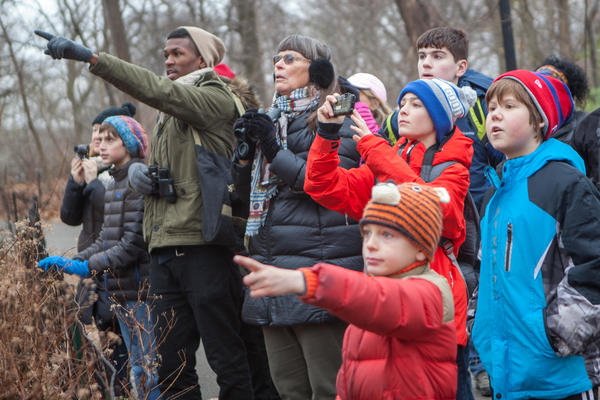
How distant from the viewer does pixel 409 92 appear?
2957 mm

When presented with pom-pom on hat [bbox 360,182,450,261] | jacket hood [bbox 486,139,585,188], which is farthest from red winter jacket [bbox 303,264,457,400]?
jacket hood [bbox 486,139,585,188]

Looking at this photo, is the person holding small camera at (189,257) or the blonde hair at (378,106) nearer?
the person holding small camera at (189,257)

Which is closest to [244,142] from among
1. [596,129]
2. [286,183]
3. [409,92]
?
[286,183]

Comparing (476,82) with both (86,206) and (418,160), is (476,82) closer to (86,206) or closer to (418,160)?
(418,160)

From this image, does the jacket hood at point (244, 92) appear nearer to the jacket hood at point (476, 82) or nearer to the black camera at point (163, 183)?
the black camera at point (163, 183)

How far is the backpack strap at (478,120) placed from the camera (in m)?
3.87

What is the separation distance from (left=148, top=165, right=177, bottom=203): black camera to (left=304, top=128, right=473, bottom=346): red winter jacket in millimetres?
1140

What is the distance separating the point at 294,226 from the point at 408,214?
46.8 inches

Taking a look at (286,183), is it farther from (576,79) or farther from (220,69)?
(576,79)

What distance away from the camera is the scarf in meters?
3.29

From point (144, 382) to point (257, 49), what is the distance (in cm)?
1452

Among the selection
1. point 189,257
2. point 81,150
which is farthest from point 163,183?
point 81,150

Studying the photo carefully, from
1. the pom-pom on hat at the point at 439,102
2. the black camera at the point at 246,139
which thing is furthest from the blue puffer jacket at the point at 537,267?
the black camera at the point at 246,139

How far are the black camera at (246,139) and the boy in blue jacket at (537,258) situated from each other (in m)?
1.15
